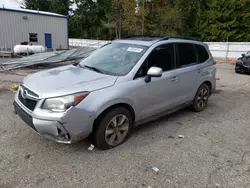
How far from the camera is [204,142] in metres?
3.51

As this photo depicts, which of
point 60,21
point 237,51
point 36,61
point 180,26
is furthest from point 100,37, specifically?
point 36,61

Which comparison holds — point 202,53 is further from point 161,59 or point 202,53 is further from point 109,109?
point 109,109

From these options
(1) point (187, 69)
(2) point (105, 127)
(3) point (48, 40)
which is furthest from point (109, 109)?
(3) point (48, 40)

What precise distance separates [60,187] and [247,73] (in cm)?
1178

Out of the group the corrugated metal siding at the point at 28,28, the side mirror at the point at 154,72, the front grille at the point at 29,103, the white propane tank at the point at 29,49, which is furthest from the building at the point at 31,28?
the side mirror at the point at 154,72

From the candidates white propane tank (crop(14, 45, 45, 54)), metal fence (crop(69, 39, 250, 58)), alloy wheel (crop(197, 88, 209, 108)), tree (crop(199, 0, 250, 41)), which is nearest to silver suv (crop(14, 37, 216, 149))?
alloy wheel (crop(197, 88, 209, 108))

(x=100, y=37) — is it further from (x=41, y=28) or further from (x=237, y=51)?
(x=237, y=51)

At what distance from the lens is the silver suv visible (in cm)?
271

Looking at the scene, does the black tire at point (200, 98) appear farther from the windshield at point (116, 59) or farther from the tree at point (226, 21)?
the tree at point (226, 21)

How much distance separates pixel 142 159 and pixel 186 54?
247cm

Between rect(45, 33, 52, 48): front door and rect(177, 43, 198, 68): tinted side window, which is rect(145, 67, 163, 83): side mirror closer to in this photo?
rect(177, 43, 198, 68): tinted side window

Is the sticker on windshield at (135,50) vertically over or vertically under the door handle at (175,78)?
over

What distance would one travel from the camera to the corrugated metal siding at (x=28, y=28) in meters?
17.9

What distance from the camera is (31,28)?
1984 centimetres
